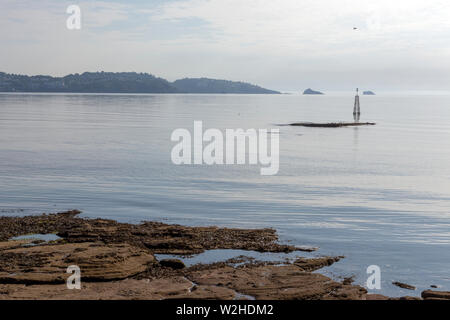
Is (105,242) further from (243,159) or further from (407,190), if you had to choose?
(243,159)

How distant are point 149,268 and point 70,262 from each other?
3712mm

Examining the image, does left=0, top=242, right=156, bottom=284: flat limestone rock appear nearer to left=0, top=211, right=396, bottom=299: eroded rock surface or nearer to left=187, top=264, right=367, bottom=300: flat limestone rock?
left=0, top=211, right=396, bottom=299: eroded rock surface

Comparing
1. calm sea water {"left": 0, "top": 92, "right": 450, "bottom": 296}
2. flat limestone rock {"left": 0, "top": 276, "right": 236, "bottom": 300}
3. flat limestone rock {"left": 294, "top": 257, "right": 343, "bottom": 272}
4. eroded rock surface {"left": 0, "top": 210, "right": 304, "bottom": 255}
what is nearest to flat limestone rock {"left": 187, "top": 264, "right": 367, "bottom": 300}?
flat limestone rock {"left": 294, "top": 257, "right": 343, "bottom": 272}

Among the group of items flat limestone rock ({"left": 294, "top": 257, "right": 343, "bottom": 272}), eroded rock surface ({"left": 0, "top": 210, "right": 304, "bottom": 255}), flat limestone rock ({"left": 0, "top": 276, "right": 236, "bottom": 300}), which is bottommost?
flat limestone rock ({"left": 294, "top": 257, "right": 343, "bottom": 272})

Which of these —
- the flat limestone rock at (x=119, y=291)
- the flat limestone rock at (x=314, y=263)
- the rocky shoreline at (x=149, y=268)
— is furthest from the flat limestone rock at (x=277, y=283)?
the flat limestone rock at (x=119, y=291)

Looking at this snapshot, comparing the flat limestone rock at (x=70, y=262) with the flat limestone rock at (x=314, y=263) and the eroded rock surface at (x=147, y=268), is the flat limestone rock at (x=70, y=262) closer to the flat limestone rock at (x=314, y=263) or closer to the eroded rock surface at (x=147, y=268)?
the eroded rock surface at (x=147, y=268)

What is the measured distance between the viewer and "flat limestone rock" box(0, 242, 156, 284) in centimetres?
2181

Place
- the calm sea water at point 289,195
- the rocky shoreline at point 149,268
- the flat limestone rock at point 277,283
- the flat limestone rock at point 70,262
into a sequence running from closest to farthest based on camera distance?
the rocky shoreline at point 149,268, the flat limestone rock at point 277,283, the flat limestone rock at point 70,262, the calm sea water at point 289,195

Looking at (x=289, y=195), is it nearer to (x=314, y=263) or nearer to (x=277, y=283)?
(x=314, y=263)

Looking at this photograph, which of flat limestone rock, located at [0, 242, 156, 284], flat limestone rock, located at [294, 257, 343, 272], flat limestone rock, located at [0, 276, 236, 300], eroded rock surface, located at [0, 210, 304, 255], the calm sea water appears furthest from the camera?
the calm sea water

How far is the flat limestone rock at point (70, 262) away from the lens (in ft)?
71.6
